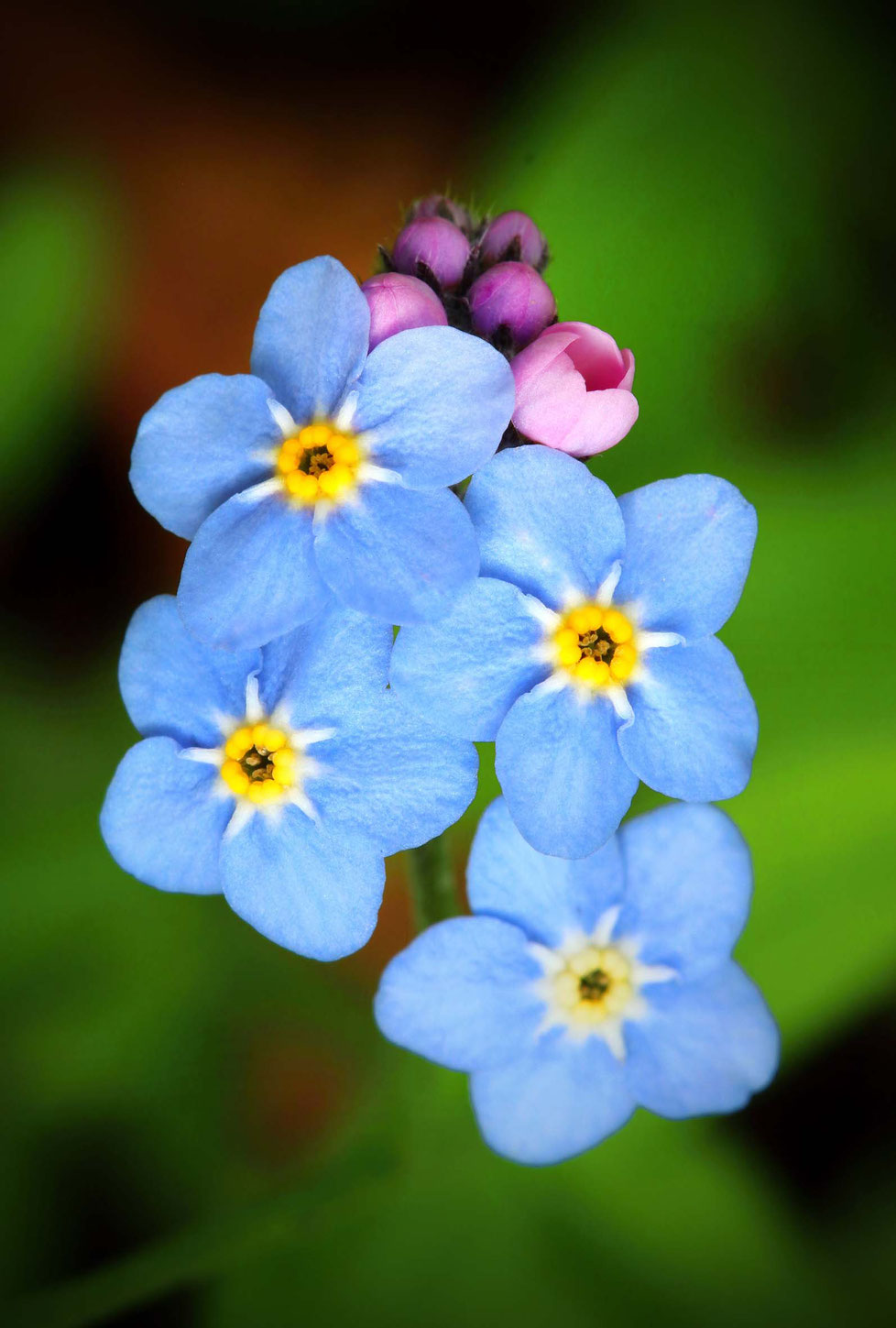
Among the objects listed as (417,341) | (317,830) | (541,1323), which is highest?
(417,341)

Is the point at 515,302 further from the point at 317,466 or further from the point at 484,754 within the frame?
the point at 484,754

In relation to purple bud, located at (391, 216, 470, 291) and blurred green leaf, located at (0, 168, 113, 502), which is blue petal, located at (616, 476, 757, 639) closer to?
purple bud, located at (391, 216, 470, 291)

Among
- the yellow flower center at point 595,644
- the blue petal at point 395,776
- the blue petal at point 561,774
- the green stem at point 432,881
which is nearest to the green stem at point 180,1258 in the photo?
the green stem at point 432,881

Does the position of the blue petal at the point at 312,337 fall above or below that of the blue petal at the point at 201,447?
above

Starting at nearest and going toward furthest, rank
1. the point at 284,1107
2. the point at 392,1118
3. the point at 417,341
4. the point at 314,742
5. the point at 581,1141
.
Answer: the point at 417,341 < the point at 314,742 < the point at 581,1141 < the point at 392,1118 < the point at 284,1107

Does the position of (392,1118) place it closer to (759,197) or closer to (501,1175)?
(501,1175)

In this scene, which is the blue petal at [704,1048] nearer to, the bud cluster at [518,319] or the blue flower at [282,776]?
the blue flower at [282,776]

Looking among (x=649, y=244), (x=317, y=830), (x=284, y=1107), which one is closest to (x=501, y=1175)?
(x=284, y=1107)
